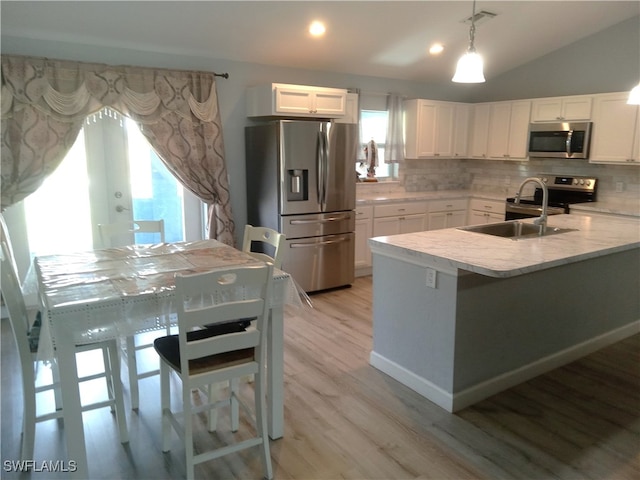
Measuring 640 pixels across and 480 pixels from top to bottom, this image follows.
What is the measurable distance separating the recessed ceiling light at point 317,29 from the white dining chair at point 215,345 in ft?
9.35

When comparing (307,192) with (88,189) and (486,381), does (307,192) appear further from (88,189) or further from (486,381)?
(486,381)

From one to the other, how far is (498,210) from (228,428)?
4.47 meters

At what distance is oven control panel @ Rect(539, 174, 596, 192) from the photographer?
17.1ft

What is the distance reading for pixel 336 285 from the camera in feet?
16.2

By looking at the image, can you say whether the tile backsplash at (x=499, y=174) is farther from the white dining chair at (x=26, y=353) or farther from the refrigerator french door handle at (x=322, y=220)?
the white dining chair at (x=26, y=353)

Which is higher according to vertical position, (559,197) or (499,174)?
→ (499,174)

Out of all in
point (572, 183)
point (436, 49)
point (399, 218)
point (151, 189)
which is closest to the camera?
point (151, 189)

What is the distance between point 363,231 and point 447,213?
1.35 meters

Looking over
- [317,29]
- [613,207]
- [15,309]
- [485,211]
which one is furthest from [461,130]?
[15,309]

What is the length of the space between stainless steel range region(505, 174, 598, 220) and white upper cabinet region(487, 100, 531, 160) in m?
0.51

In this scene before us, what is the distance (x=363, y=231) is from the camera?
524cm

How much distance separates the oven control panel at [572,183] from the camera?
17.1ft

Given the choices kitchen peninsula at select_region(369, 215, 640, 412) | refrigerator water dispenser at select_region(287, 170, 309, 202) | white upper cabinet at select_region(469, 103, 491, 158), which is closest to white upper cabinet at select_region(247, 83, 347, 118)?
refrigerator water dispenser at select_region(287, 170, 309, 202)

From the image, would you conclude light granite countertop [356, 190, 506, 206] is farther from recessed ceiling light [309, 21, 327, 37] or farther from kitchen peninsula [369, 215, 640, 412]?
kitchen peninsula [369, 215, 640, 412]
